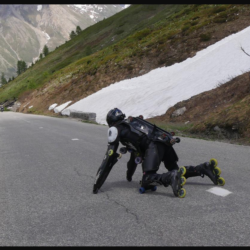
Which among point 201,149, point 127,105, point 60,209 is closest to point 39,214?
point 60,209

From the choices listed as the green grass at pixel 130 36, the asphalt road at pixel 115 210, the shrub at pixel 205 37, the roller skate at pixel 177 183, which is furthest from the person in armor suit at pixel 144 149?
the green grass at pixel 130 36

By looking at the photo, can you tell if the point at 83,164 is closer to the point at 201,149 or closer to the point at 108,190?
the point at 108,190

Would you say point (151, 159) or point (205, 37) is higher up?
point (205, 37)

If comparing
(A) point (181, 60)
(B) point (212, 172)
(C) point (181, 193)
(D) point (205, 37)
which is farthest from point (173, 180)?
(D) point (205, 37)

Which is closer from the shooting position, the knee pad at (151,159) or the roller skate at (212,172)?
the knee pad at (151,159)

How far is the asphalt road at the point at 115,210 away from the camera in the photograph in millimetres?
3724

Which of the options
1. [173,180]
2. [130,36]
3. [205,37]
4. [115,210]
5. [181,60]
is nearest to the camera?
[115,210]

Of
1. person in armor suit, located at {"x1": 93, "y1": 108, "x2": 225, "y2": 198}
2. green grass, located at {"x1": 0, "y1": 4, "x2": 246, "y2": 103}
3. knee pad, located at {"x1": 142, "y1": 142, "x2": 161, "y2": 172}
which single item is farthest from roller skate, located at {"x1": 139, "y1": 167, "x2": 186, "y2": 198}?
green grass, located at {"x1": 0, "y1": 4, "x2": 246, "y2": 103}

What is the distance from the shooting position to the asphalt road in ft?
12.2

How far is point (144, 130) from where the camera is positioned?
18.1 ft

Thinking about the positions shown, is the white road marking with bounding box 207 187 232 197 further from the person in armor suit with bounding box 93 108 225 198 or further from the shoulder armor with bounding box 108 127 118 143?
the shoulder armor with bounding box 108 127 118 143

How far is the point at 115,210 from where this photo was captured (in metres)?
4.74

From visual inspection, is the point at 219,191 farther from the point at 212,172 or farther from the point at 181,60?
the point at 181,60

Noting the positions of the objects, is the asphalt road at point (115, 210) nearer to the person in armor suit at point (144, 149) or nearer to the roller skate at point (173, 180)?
the roller skate at point (173, 180)
